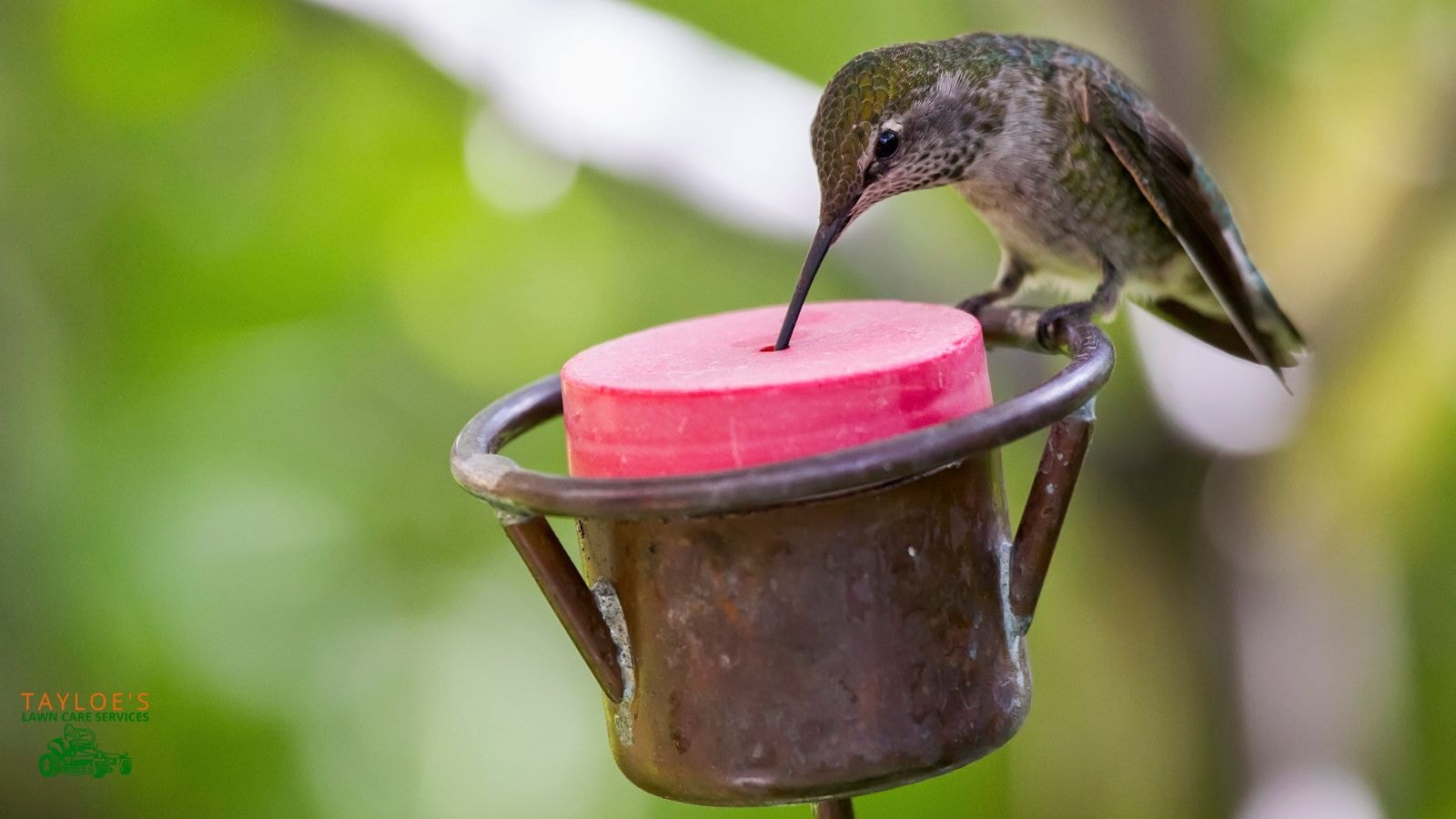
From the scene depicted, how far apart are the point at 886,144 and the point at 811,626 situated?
809 mm

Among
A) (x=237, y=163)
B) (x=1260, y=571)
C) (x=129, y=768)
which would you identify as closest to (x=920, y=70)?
(x=1260, y=571)

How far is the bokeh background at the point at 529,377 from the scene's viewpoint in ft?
10.6

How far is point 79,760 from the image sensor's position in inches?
145

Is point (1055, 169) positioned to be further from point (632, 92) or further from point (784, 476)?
point (632, 92)

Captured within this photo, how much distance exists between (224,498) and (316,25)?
5.15 ft

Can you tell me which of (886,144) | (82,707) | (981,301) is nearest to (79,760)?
(82,707)

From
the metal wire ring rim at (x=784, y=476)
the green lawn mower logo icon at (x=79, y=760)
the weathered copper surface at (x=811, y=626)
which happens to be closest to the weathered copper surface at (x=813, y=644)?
the weathered copper surface at (x=811, y=626)

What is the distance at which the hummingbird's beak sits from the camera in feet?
4.49

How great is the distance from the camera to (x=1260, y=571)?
3592mm

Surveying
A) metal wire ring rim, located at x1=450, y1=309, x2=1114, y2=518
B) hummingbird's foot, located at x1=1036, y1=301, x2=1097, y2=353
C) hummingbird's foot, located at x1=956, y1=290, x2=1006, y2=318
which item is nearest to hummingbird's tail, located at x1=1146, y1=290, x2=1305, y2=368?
hummingbird's foot, located at x1=956, y1=290, x2=1006, y2=318

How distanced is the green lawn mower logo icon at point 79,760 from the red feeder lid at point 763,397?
296cm

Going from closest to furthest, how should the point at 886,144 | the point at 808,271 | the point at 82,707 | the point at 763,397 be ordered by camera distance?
the point at 763,397 → the point at 808,271 → the point at 886,144 → the point at 82,707

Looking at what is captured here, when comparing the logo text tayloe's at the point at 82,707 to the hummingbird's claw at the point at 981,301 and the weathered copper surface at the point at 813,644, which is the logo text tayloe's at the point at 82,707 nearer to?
the hummingbird's claw at the point at 981,301

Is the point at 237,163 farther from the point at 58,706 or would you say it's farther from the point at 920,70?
→ the point at 920,70
